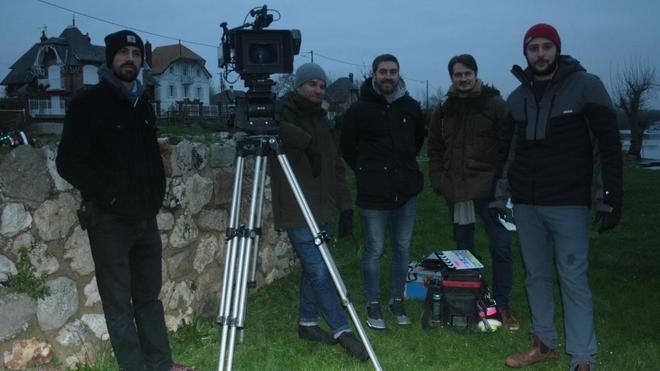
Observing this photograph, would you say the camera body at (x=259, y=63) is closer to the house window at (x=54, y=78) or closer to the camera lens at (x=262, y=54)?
the camera lens at (x=262, y=54)

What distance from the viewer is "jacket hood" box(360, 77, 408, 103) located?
418cm

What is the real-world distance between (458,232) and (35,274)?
3155 mm

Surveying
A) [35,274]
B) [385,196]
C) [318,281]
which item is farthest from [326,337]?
[35,274]

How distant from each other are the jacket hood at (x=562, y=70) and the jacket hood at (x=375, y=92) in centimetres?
97

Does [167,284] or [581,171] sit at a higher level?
[581,171]

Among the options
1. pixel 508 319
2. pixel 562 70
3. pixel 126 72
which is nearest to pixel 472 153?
pixel 562 70

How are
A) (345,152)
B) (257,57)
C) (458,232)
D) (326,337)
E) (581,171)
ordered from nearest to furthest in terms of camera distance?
1. (581,171)
2. (257,57)
3. (326,337)
4. (345,152)
5. (458,232)

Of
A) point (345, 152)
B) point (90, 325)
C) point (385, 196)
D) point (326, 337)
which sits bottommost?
point (326, 337)

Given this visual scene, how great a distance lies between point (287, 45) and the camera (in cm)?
357

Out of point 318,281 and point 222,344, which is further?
point 318,281

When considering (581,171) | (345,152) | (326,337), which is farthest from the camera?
(345,152)

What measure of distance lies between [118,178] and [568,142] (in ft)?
8.37

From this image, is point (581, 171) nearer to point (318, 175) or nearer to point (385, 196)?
point (385, 196)

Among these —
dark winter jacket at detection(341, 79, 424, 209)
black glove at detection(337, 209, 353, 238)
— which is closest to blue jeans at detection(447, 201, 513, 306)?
dark winter jacket at detection(341, 79, 424, 209)
